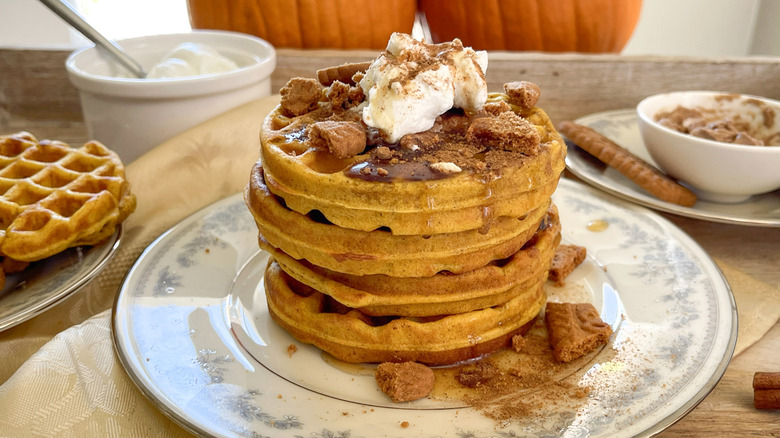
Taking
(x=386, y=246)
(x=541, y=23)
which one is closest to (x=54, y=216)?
(x=386, y=246)

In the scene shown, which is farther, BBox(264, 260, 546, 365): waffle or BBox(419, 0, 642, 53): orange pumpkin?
BBox(419, 0, 642, 53): orange pumpkin

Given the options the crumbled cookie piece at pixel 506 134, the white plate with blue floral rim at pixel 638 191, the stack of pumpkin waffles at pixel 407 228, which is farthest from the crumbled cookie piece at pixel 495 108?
the white plate with blue floral rim at pixel 638 191

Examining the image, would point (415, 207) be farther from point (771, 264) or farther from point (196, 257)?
point (771, 264)

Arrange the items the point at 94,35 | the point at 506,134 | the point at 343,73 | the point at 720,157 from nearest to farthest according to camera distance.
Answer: the point at 506,134
the point at 343,73
the point at 720,157
the point at 94,35

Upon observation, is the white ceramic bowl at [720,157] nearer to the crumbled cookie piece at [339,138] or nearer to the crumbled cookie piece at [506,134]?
the crumbled cookie piece at [506,134]

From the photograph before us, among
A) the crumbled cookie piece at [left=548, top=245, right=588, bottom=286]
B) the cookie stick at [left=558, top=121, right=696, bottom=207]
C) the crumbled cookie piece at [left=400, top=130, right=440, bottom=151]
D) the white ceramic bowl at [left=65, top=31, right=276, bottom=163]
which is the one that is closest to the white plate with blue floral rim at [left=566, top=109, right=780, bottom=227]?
the cookie stick at [left=558, top=121, right=696, bottom=207]

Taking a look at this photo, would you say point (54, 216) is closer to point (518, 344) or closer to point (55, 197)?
point (55, 197)

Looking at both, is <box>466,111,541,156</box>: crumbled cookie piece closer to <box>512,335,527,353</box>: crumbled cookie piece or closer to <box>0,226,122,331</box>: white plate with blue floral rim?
<box>512,335,527,353</box>: crumbled cookie piece

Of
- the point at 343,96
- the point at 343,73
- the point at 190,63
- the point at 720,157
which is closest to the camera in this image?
the point at 343,96
